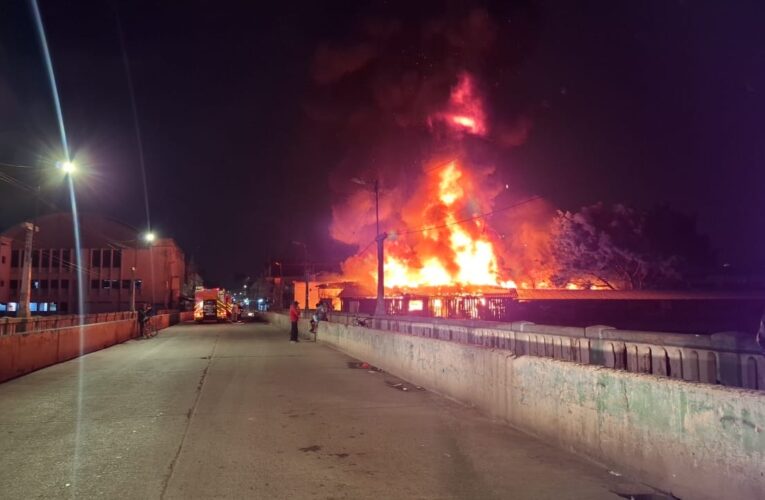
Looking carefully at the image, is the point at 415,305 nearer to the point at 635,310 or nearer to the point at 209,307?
the point at 635,310

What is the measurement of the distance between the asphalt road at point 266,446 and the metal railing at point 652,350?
59.1 inches

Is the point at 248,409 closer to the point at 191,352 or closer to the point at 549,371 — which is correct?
the point at 549,371

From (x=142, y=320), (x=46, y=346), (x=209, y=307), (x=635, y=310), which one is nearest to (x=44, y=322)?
(x=142, y=320)

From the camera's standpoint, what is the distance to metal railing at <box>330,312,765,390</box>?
5.83 metres

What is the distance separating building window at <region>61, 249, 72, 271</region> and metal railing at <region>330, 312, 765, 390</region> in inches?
2909

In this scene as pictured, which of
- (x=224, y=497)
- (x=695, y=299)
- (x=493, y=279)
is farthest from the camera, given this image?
(x=493, y=279)

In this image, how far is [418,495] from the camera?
203 inches

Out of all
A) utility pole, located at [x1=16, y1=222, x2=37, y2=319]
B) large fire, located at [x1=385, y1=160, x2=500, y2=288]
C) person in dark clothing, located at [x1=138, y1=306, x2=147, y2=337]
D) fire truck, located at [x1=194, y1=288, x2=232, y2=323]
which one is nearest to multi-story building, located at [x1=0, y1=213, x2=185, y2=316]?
fire truck, located at [x1=194, y1=288, x2=232, y2=323]

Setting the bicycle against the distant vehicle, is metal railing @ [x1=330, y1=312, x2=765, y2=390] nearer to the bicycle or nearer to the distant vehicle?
the bicycle

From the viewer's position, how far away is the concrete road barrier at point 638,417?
4.41m

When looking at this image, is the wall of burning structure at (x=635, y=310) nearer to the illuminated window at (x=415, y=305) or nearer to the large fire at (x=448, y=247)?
the illuminated window at (x=415, y=305)

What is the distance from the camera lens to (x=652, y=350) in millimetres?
7109

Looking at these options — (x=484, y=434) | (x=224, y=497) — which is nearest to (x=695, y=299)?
(x=484, y=434)

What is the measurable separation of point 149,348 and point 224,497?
1888cm
